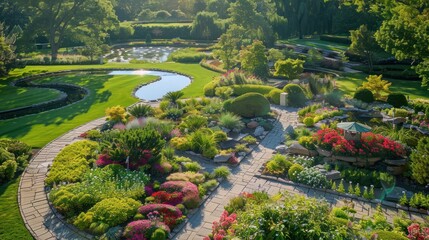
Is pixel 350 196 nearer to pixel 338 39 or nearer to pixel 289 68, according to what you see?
pixel 289 68

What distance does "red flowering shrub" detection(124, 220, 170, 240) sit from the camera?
10891 millimetres

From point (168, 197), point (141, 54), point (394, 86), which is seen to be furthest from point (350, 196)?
point (141, 54)

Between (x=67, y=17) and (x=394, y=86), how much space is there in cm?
4153

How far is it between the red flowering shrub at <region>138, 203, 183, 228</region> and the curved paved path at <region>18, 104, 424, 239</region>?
0.42 metres

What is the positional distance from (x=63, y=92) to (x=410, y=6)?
27295mm

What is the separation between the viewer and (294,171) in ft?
49.1

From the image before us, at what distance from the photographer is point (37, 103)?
89.5 ft

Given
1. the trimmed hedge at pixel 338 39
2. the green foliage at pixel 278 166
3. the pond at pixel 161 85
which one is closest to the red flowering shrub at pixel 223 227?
the green foliage at pixel 278 166

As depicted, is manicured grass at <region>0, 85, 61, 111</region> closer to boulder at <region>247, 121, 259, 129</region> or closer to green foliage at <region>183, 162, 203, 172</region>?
Result: boulder at <region>247, 121, 259, 129</region>

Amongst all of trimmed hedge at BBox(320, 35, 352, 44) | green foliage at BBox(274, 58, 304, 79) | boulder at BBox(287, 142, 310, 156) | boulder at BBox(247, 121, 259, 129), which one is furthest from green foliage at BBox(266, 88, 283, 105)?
trimmed hedge at BBox(320, 35, 352, 44)

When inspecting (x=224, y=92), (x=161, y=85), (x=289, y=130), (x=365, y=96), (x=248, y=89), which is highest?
(x=224, y=92)

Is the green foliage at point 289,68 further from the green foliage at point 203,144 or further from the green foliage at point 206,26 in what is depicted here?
the green foliage at point 206,26

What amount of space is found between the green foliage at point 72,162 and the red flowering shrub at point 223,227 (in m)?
6.27

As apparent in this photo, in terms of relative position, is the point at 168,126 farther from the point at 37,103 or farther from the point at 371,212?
the point at 37,103
